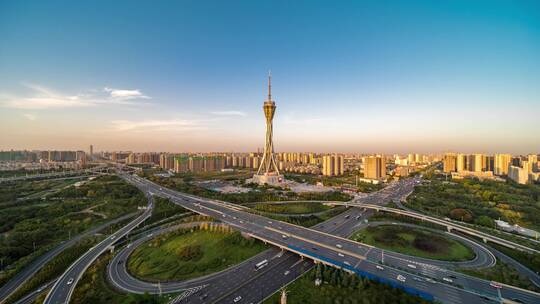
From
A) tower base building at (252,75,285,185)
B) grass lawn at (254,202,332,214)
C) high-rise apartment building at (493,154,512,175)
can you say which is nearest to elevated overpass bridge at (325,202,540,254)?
grass lawn at (254,202,332,214)

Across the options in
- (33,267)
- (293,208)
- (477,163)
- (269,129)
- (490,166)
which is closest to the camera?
(33,267)

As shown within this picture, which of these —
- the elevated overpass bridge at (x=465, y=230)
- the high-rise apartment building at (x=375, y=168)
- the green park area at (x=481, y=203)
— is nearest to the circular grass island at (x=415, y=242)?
the elevated overpass bridge at (x=465, y=230)

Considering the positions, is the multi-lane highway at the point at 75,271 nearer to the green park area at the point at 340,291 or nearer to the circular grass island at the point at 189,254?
the circular grass island at the point at 189,254

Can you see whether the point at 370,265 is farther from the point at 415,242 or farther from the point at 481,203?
the point at 481,203

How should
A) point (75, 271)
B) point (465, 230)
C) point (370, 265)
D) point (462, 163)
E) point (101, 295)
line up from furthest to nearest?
1. point (462, 163)
2. point (465, 230)
3. point (75, 271)
4. point (370, 265)
5. point (101, 295)

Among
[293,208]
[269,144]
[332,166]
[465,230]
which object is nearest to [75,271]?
[293,208]

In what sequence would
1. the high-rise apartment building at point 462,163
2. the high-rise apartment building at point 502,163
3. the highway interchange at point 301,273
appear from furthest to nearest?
the high-rise apartment building at point 462,163 < the high-rise apartment building at point 502,163 < the highway interchange at point 301,273
